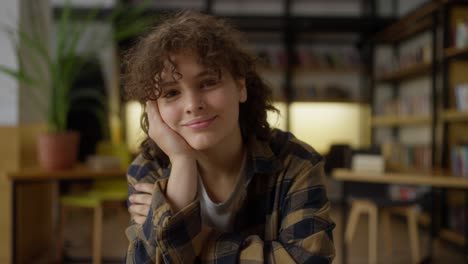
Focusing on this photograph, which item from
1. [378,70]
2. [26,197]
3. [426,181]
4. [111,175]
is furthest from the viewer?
[378,70]

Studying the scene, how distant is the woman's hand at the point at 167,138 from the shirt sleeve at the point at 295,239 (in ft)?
0.76

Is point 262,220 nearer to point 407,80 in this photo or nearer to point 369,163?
point 369,163

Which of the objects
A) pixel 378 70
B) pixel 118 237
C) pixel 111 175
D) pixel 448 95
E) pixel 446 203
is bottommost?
pixel 118 237

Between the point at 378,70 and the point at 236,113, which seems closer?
the point at 236,113

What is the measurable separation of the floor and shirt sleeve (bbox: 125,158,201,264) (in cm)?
229

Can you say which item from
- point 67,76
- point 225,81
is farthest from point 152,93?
point 67,76

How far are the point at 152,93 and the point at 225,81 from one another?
0.62 feet

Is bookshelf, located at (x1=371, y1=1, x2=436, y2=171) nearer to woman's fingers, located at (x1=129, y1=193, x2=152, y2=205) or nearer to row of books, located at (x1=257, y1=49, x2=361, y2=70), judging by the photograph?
row of books, located at (x1=257, y1=49, x2=361, y2=70)

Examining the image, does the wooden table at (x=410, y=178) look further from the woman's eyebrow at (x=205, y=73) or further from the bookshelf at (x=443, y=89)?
the woman's eyebrow at (x=205, y=73)

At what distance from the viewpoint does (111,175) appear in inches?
111

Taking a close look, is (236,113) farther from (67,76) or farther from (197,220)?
(67,76)

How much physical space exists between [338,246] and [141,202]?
2.78m

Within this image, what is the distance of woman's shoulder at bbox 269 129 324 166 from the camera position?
1.16 m

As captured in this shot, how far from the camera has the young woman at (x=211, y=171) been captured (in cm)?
101
